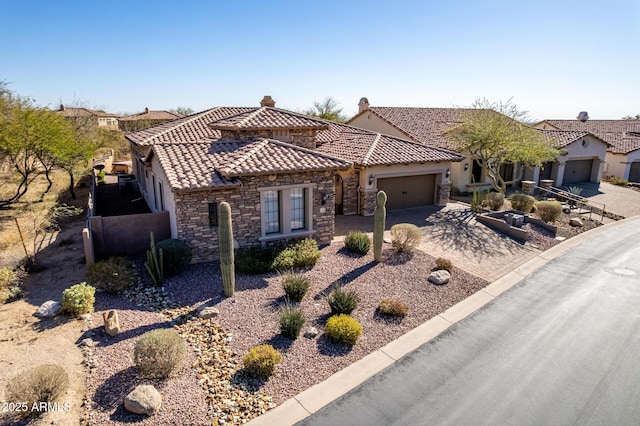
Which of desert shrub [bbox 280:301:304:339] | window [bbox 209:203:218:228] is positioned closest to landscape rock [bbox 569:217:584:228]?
desert shrub [bbox 280:301:304:339]

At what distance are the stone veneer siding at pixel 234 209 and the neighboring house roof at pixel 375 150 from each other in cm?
626

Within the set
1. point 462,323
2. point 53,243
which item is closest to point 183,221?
point 53,243

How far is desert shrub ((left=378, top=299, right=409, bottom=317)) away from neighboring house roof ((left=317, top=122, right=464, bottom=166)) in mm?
10696

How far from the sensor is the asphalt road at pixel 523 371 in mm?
8266

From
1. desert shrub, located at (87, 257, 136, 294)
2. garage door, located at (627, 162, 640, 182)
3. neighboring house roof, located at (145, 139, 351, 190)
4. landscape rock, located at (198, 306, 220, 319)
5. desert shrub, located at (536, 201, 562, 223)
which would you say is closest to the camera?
landscape rock, located at (198, 306, 220, 319)

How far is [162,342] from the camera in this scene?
874 centimetres

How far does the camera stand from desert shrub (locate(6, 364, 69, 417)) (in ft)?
24.3

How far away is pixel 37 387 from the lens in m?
7.59

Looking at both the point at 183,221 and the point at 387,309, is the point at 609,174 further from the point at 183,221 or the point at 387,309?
the point at 183,221

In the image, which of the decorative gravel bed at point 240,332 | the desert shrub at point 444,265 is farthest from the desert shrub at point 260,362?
the desert shrub at point 444,265

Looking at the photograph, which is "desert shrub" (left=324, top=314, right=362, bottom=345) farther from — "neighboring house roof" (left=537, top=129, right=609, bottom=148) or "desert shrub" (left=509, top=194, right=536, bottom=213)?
"neighboring house roof" (left=537, top=129, right=609, bottom=148)

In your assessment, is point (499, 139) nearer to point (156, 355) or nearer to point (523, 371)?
point (523, 371)

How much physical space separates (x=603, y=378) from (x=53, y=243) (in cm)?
2073

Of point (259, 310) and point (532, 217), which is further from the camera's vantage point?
point (532, 217)
